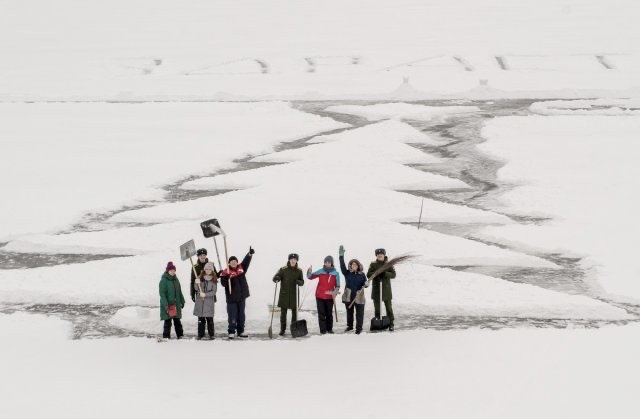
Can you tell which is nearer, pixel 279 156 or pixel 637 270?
pixel 637 270

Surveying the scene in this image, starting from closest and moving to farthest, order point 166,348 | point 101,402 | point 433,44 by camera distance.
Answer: point 101,402, point 166,348, point 433,44

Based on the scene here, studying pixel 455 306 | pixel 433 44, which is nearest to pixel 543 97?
pixel 433 44

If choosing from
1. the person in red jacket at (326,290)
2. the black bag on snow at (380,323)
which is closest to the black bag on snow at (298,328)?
the person in red jacket at (326,290)

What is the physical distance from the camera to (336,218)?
57.9 ft

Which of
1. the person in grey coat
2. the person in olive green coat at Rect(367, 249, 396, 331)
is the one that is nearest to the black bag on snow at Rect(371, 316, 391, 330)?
the person in olive green coat at Rect(367, 249, 396, 331)

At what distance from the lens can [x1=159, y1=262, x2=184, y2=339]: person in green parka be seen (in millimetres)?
12391

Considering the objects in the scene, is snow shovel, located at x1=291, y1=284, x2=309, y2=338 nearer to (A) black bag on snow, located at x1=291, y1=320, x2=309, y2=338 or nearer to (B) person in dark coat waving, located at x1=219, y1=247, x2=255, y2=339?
(A) black bag on snow, located at x1=291, y1=320, x2=309, y2=338

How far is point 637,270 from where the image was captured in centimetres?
1598

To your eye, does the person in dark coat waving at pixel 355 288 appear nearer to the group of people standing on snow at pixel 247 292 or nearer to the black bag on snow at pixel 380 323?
the group of people standing on snow at pixel 247 292

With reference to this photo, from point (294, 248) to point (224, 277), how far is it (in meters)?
3.50

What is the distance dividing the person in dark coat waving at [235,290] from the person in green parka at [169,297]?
61cm

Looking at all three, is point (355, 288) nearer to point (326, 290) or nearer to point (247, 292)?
point (326, 290)

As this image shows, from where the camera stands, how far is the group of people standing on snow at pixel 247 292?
494 inches

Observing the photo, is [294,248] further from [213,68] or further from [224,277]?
[213,68]
